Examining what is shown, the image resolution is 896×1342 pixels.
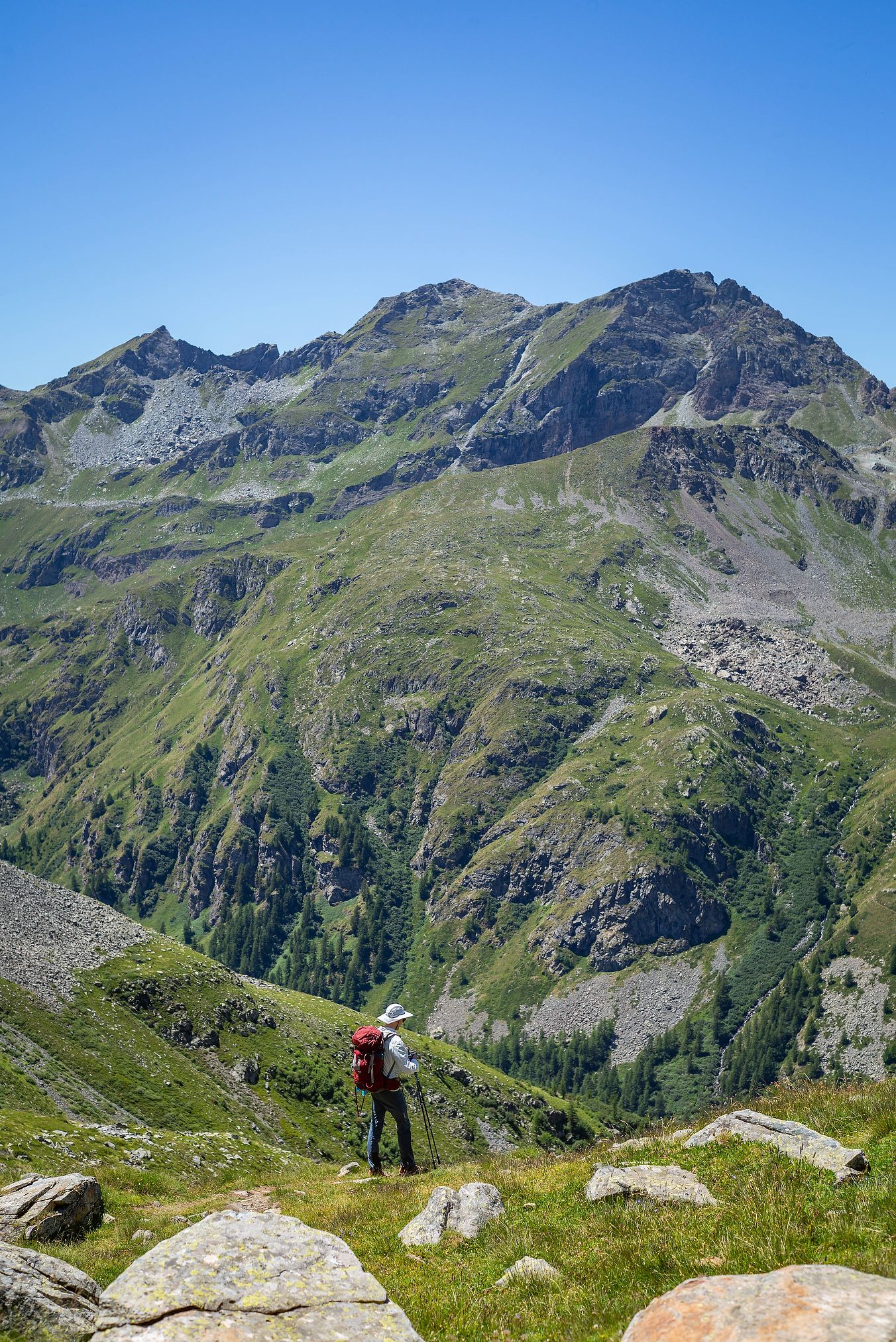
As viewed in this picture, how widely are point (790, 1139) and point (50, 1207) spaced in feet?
61.6

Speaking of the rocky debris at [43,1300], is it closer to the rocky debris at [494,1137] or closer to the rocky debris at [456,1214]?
the rocky debris at [456,1214]

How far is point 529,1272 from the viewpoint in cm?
1453

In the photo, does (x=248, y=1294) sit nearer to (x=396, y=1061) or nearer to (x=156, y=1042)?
(x=396, y=1061)

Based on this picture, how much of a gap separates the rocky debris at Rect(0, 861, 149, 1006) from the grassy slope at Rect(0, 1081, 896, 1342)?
67.5 metres

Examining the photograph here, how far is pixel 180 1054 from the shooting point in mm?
93312

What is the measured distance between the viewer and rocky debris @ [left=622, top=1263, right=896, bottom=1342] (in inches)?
342

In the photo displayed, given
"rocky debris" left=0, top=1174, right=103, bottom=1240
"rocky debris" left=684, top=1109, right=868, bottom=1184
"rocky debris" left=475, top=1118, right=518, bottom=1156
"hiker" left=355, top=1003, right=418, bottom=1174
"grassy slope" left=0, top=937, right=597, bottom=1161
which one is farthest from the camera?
"rocky debris" left=475, top=1118, right=518, bottom=1156

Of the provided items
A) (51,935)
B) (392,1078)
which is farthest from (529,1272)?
(51,935)

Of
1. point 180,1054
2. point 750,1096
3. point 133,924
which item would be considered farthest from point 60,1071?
point 750,1096

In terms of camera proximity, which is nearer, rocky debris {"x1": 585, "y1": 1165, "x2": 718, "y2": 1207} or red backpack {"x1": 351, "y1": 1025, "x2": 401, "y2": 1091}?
rocky debris {"x1": 585, "y1": 1165, "x2": 718, "y2": 1207}

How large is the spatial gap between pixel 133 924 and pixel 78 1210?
9364cm

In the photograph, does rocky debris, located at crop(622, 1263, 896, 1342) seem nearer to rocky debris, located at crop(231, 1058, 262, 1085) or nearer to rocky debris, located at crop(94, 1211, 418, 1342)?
rocky debris, located at crop(94, 1211, 418, 1342)

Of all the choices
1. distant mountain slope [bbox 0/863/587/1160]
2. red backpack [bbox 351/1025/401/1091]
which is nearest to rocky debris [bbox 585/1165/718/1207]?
red backpack [bbox 351/1025/401/1091]

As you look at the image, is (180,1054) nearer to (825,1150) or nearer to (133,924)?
(133,924)
